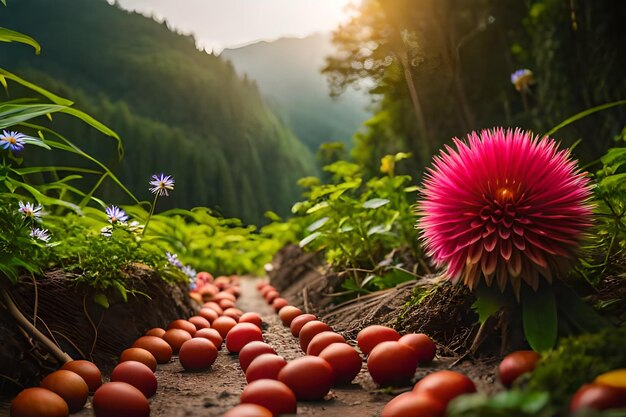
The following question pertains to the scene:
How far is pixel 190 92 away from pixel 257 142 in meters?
1.23

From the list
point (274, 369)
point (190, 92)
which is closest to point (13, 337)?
point (274, 369)

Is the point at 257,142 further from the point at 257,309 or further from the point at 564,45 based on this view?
the point at 257,309

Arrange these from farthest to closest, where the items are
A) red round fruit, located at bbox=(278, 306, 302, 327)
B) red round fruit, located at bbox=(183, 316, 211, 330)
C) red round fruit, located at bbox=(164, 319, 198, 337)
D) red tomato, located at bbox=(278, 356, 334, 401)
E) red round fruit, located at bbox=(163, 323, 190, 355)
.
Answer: red round fruit, located at bbox=(278, 306, 302, 327) < red round fruit, located at bbox=(183, 316, 211, 330) < red round fruit, located at bbox=(164, 319, 198, 337) < red round fruit, located at bbox=(163, 323, 190, 355) < red tomato, located at bbox=(278, 356, 334, 401)

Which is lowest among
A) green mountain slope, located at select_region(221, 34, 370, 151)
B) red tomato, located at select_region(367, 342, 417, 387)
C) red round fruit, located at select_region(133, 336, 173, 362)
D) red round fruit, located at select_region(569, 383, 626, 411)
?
red round fruit, located at select_region(569, 383, 626, 411)

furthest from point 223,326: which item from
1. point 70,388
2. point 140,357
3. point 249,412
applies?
point 249,412

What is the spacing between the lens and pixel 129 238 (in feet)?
5.73

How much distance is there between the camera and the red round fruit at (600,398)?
570mm

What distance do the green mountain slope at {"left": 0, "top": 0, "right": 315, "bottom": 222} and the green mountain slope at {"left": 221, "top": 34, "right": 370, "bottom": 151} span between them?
2.23 metres

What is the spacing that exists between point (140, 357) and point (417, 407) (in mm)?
877

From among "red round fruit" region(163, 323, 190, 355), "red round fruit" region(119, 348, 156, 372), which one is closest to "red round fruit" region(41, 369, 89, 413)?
"red round fruit" region(119, 348, 156, 372)

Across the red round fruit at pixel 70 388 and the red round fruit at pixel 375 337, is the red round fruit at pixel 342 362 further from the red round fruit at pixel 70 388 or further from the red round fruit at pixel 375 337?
the red round fruit at pixel 70 388

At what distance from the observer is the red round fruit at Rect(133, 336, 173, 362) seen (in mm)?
1432

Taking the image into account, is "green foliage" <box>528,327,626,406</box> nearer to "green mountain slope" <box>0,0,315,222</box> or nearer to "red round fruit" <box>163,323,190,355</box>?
"red round fruit" <box>163,323,190,355</box>

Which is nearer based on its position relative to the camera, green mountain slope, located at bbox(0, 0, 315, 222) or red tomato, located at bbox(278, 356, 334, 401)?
red tomato, located at bbox(278, 356, 334, 401)
